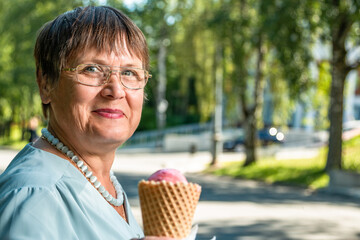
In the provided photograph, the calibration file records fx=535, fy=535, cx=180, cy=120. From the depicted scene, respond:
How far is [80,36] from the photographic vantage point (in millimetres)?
1853

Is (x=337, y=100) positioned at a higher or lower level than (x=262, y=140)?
higher

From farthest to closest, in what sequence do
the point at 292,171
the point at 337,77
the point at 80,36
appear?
the point at 292,171
the point at 337,77
the point at 80,36

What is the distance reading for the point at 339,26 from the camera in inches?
670

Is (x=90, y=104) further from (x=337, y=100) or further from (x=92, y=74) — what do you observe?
(x=337, y=100)

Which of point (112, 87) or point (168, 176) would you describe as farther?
point (112, 87)

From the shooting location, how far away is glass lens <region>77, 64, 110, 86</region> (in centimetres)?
189

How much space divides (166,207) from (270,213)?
1018 centimetres

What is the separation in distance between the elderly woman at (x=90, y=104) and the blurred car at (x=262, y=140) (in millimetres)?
34964

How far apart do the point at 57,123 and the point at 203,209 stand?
10040mm

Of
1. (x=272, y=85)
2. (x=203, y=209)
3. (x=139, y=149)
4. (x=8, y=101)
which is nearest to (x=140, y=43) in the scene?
(x=203, y=209)

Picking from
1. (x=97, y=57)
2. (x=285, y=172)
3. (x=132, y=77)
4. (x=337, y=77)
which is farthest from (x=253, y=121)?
(x=97, y=57)

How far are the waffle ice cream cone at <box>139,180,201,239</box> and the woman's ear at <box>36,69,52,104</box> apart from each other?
621 mm

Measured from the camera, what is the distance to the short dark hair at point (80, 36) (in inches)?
73.2

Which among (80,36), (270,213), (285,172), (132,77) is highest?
(80,36)
